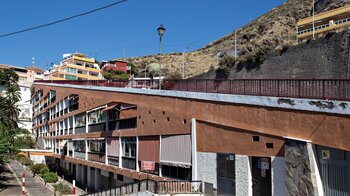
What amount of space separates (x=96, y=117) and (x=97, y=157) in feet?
11.7

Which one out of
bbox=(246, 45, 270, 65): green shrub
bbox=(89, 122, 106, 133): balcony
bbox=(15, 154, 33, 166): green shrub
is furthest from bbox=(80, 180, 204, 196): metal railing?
bbox=(15, 154, 33, 166): green shrub

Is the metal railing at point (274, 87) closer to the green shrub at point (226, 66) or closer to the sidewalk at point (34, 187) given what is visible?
the green shrub at point (226, 66)

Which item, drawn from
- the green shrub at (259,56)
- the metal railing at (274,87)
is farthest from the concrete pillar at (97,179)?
the green shrub at (259,56)

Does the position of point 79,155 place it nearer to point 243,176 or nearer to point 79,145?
point 79,145

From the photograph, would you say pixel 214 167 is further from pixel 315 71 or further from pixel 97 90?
pixel 97 90

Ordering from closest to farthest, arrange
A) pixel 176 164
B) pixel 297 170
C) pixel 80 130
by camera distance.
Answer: pixel 297 170 → pixel 176 164 → pixel 80 130

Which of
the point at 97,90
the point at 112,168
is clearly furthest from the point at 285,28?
the point at 112,168

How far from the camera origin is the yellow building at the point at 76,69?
102 m

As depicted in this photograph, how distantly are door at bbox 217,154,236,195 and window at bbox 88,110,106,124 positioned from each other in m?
17.6

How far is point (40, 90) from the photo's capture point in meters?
71.6

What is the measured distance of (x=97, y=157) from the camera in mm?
35531

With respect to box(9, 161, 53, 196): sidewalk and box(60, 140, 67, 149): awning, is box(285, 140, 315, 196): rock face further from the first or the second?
box(60, 140, 67, 149): awning

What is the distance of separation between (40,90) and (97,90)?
40.1 meters

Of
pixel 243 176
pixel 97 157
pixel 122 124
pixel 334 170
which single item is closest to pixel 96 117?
pixel 97 157
